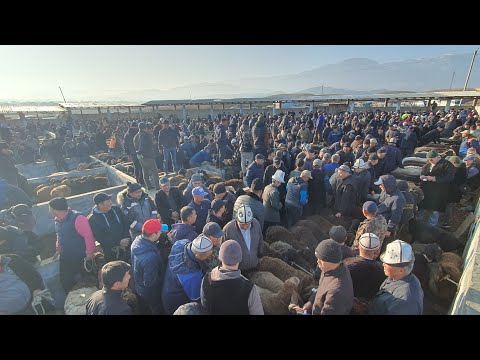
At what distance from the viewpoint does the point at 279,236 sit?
502cm

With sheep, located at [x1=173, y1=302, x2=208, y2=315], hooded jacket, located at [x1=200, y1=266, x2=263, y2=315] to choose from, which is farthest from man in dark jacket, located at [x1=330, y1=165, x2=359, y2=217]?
sheep, located at [x1=173, y1=302, x2=208, y2=315]

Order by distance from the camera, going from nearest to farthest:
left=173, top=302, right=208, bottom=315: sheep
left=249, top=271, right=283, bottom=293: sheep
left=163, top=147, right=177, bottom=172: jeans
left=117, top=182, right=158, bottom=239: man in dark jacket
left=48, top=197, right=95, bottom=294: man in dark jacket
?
left=173, top=302, right=208, bottom=315: sheep, left=249, top=271, right=283, bottom=293: sheep, left=48, top=197, right=95, bottom=294: man in dark jacket, left=117, top=182, right=158, bottom=239: man in dark jacket, left=163, top=147, right=177, bottom=172: jeans

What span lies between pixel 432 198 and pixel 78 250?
24.9 feet

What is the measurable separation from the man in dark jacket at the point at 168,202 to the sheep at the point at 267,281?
92.1 inches

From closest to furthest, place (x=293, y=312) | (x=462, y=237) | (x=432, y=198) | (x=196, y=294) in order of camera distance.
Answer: (x=196, y=294)
(x=293, y=312)
(x=462, y=237)
(x=432, y=198)

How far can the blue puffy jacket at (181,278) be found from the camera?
→ 2910 mm

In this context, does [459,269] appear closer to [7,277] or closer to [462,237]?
[462,237]

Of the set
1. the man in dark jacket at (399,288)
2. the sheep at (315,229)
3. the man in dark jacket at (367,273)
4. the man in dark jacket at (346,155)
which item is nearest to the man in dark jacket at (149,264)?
the man in dark jacket at (367,273)

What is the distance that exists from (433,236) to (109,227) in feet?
19.9

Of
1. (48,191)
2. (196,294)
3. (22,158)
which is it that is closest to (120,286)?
(196,294)

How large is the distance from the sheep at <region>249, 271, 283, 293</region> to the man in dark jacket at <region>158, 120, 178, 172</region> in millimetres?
7762

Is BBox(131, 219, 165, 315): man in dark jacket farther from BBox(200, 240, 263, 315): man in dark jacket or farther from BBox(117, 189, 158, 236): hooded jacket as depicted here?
BBox(117, 189, 158, 236): hooded jacket

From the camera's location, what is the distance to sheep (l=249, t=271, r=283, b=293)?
363 centimetres

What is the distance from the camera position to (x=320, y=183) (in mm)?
6332
